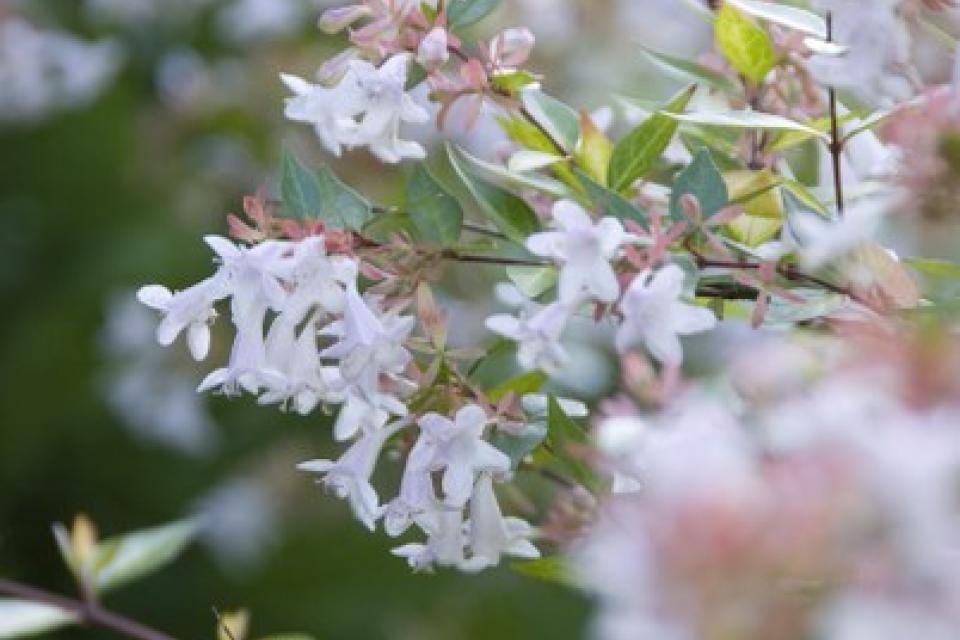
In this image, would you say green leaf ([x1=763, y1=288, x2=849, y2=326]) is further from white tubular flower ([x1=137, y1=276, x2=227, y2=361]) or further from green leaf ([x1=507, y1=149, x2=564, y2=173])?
white tubular flower ([x1=137, y1=276, x2=227, y2=361])

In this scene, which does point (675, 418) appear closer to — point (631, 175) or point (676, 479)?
point (676, 479)

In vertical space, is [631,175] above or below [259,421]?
above

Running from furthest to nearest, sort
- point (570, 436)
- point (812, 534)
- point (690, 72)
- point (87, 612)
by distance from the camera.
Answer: point (87, 612)
point (690, 72)
point (570, 436)
point (812, 534)

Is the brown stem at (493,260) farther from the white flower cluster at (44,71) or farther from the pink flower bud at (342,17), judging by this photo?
the white flower cluster at (44,71)

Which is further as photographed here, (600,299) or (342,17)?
(342,17)

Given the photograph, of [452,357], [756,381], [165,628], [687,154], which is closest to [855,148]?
[687,154]

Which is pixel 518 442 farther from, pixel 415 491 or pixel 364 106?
pixel 364 106

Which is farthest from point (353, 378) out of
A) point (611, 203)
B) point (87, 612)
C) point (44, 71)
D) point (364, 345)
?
point (44, 71)
